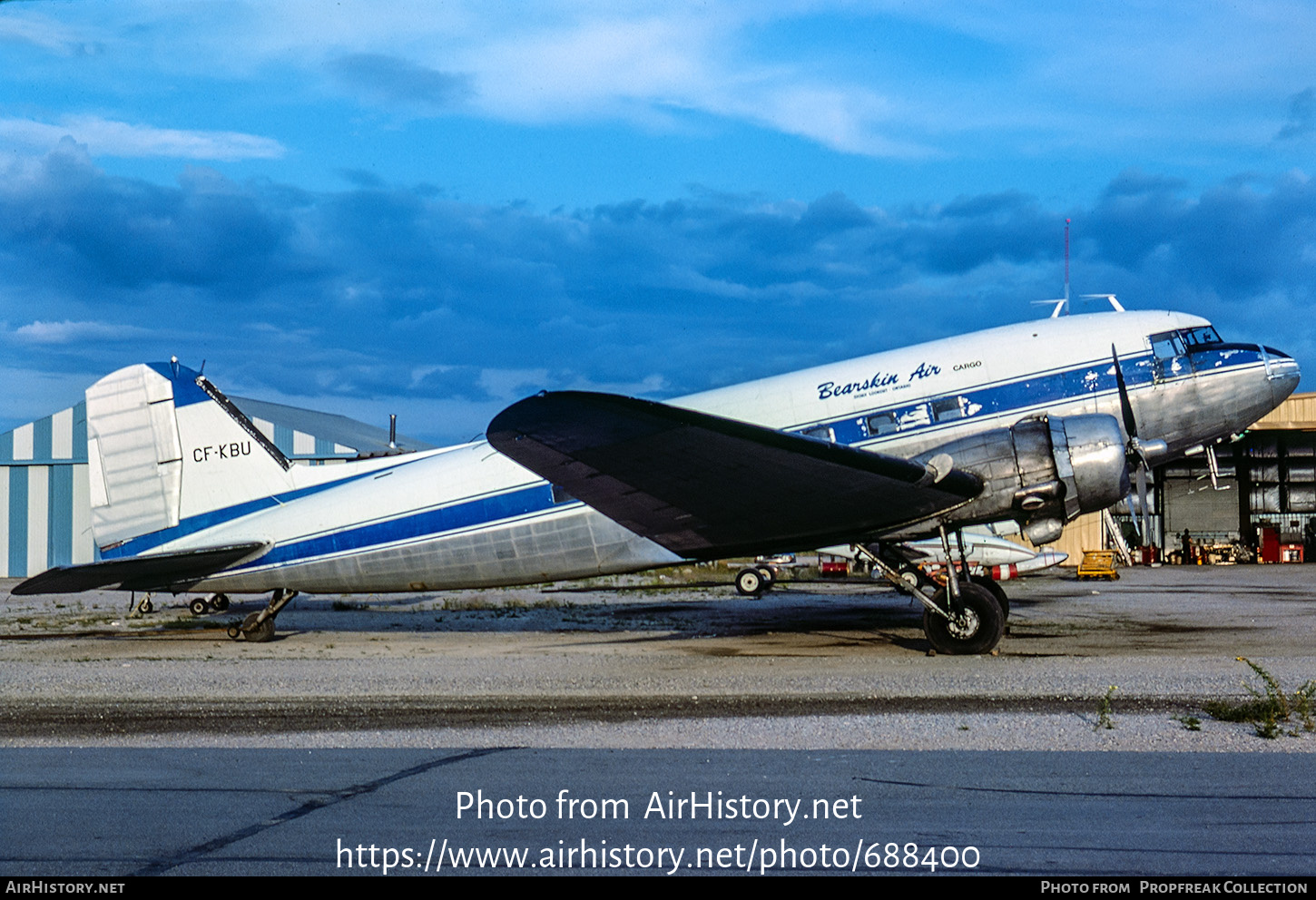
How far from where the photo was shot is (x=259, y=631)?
1684 centimetres

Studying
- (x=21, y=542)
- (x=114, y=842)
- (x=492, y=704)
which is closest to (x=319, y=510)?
(x=492, y=704)

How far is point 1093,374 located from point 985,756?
8.49 m

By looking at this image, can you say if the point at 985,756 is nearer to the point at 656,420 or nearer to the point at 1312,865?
the point at 1312,865

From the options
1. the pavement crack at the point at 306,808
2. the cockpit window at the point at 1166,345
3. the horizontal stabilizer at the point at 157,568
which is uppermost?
the cockpit window at the point at 1166,345

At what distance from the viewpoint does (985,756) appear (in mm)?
6965

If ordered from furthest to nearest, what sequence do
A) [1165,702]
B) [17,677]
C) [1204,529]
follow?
[1204,529] → [17,677] → [1165,702]

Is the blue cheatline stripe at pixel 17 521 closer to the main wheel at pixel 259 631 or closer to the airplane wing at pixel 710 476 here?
the main wheel at pixel 259 631

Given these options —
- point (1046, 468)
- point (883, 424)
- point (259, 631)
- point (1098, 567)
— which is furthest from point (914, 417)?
point (1098, 567)

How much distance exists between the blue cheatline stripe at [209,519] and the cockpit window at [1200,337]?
11846mm

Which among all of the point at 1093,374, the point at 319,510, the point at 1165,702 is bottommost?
the point at 1165,702

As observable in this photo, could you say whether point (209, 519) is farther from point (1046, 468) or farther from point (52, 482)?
point (52, 482)

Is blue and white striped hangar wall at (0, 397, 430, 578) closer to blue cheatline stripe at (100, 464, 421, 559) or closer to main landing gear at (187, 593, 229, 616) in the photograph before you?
main landing gear at (187, 593, 229, 616)

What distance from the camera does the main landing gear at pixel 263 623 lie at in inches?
656

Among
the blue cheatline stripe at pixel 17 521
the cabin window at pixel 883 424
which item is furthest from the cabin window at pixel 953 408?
the blue cheatline stripe at pixel 17 521
